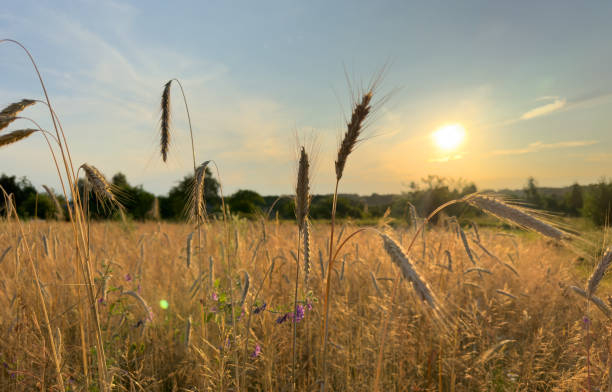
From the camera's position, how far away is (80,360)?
2.53 meters

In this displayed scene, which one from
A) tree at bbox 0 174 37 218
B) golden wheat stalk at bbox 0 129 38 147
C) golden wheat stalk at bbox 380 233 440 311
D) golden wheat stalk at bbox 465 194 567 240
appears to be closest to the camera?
golden wheat stalk at bbox 380 233 440 311

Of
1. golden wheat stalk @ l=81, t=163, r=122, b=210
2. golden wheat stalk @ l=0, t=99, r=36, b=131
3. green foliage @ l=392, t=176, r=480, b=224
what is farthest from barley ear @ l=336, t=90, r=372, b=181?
green foliage @ l=392, t=176, r=480, b=224

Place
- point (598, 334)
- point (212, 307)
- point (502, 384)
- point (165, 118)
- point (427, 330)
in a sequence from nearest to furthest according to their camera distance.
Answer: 1. point (165, 118)
2. point (212, 307)
3. point (502, 384)
4. point (598, 334)
5. point (427, 330)

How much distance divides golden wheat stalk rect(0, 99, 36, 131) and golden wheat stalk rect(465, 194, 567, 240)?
81.5 inches

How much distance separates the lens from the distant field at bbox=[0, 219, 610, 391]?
6.64 feet

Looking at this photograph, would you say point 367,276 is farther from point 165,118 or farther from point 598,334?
point 165,118

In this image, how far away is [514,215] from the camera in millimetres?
1303

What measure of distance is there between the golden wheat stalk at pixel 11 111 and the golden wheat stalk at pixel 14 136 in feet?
0.27

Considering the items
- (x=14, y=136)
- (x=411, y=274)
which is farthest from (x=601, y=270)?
(x=14, y=136)

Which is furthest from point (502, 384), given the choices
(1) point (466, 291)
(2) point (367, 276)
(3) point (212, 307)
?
(3) point (212, 307)

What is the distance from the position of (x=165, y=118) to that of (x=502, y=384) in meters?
3.13

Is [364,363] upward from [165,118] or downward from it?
downward

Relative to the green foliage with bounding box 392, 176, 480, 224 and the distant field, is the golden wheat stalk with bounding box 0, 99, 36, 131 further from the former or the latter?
the green foliage with bounding box 392, 176, 480, 224

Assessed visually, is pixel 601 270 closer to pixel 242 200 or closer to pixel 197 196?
pixel 197 196
